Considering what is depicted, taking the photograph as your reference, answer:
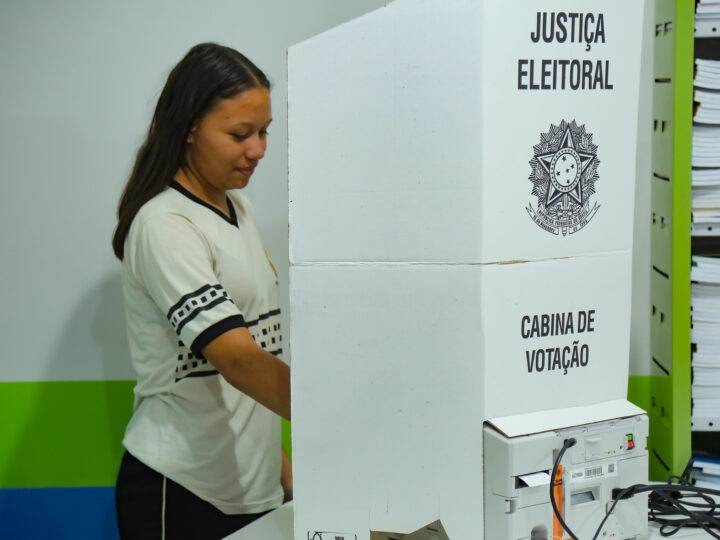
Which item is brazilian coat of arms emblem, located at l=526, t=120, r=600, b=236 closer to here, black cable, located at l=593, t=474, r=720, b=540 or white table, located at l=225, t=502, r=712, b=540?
black cable, located at l=593, t=474, r=720, b=540

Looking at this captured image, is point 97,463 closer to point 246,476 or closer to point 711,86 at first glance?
point 246,476

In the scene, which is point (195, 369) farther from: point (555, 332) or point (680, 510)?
point (680, 510)

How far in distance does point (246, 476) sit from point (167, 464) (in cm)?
17

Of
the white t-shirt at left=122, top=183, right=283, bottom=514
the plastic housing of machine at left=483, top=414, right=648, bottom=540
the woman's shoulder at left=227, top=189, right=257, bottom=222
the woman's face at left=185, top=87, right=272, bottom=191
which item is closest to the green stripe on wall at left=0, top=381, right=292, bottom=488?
the white t-shirt at left=122, top=183, right=283, bottom=514

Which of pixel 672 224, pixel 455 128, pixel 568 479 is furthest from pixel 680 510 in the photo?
pixel 455 128

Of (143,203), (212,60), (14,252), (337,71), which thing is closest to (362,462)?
(337,71)

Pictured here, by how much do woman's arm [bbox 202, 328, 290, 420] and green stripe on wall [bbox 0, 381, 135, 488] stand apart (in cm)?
98

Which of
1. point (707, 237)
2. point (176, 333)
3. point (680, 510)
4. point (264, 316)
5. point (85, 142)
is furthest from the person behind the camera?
point (85, 142)

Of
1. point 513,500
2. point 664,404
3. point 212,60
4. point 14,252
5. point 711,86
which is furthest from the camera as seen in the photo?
point 14,252

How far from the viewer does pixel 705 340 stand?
1.64m

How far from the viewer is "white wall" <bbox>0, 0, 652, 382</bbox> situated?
6.71ft

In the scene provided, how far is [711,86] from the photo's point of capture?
1.58 m

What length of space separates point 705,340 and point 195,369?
1082 mm

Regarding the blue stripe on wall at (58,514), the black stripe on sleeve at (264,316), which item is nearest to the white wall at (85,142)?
the blue stripe on wall at (58,514)
